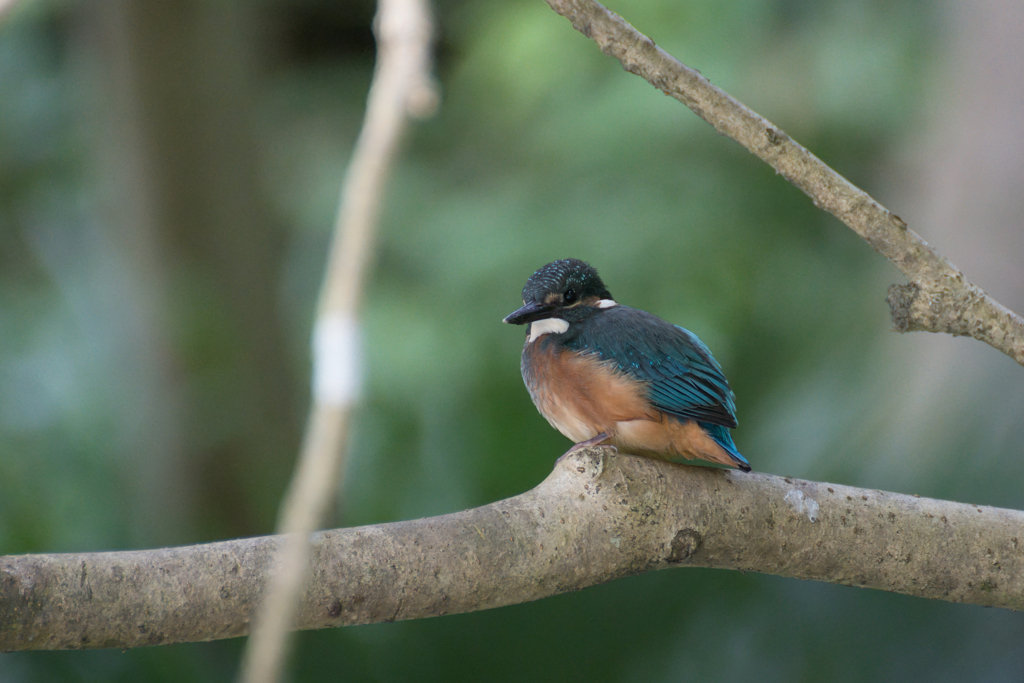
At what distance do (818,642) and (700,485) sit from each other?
178 centimetres

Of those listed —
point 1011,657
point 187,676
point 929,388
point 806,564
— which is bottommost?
point 187,676

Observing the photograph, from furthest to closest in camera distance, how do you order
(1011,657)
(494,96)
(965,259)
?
1. (494,96)
2. (965,259)
3. (1011,657)

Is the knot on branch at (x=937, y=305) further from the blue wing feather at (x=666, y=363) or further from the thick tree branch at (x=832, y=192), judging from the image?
the blue wing feather at (x=666, y=363)

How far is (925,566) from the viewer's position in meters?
1.59

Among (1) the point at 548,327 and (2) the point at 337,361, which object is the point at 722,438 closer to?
(1) the point at 548,327

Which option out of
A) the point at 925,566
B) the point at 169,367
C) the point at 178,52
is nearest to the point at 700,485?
the point at 925,566

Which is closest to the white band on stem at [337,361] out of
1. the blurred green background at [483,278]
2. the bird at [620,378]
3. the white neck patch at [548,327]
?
the bird at [620,378]

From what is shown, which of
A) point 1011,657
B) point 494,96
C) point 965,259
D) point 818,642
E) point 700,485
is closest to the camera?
point 700,485

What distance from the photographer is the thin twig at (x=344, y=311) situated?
15.8 inches

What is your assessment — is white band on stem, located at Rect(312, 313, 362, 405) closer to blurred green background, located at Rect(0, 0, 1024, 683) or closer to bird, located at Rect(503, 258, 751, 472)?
bird, located at Rect(503, 258, 751, 472)

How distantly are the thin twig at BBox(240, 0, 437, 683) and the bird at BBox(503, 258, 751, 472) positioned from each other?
125 centimetres

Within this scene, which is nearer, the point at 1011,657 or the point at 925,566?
the point at 925,566

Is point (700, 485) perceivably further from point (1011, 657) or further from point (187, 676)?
point (187, 676)

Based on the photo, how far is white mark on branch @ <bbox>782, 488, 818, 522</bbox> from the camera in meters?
1.57
